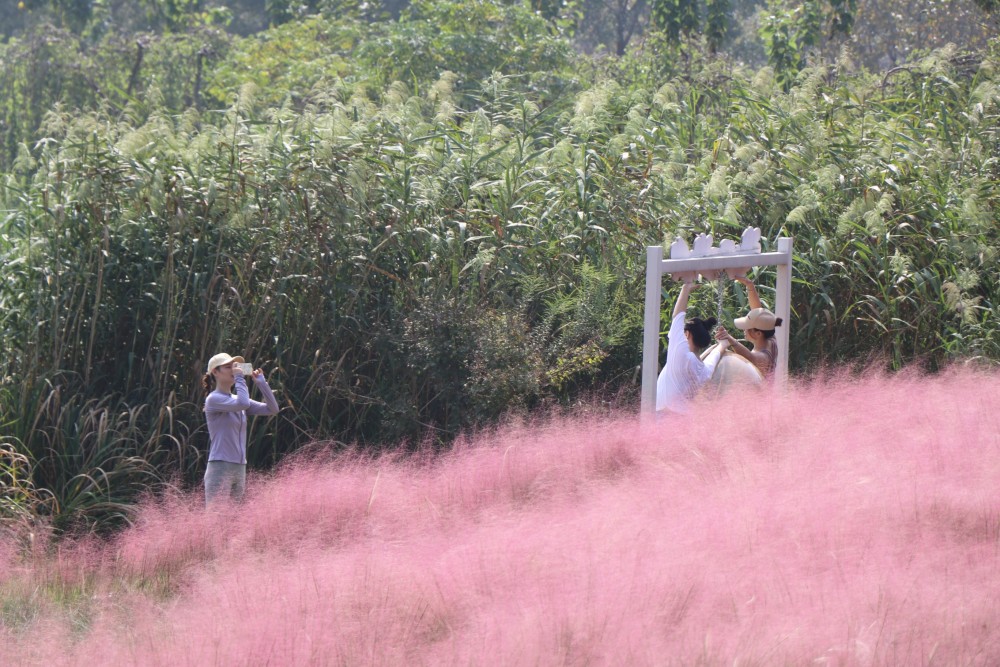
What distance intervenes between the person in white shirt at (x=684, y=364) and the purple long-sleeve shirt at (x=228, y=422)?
7.19 ft

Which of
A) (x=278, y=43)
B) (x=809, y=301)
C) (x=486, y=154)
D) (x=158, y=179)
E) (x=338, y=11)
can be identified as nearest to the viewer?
(x=158, y=179)

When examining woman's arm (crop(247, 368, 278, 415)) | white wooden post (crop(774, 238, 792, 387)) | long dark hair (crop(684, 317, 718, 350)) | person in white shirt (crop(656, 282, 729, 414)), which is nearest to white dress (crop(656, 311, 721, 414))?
person in white shirt (crop(656, 282, 729, 414))

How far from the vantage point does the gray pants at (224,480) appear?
6363 mm

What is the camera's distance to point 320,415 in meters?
7.59

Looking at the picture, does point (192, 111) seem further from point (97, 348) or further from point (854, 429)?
point (854, 429)

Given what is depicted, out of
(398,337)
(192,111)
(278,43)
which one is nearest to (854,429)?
(398,337)

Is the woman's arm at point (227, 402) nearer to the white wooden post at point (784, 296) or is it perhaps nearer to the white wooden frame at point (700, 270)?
the white wooden frame at point (700, 270)

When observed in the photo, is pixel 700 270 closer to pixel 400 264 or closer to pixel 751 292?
pixel 751 292

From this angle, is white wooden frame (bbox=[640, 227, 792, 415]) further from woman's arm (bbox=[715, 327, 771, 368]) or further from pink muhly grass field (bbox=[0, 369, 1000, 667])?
pink muhly grass field (bbox=[0, 369, 1000, 667])

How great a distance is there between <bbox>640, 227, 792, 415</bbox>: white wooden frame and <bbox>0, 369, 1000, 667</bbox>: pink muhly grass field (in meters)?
0.37

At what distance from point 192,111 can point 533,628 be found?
6011mm

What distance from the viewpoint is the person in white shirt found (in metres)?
6.41

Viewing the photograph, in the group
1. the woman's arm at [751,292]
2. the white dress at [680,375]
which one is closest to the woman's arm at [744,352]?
the white dress at [680,375]

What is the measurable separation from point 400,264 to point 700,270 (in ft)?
7.37
